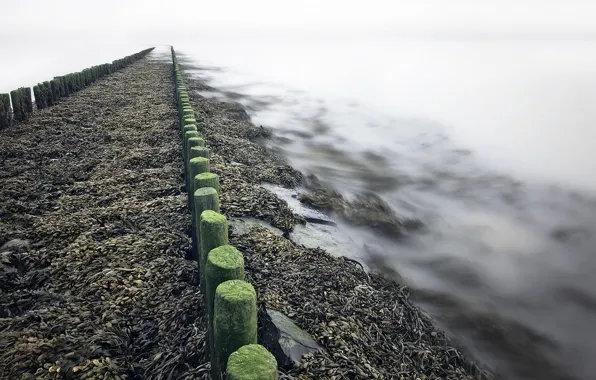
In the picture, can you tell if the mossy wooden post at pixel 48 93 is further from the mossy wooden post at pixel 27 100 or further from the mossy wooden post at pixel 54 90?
the mossy wooden post at pixel 27 100

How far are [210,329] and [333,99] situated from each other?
2398cm

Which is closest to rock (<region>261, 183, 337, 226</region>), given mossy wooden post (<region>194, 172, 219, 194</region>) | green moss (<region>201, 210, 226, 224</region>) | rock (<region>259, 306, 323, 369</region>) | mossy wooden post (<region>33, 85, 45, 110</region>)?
mossy wooden post (<region>194, 172, 219, 194</region>)

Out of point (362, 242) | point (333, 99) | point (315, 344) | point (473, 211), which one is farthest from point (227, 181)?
point (333, 99)

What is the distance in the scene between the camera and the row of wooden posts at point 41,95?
32.2 ft

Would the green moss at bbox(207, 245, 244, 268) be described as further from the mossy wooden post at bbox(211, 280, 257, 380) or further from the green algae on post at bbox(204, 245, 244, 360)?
the mossy wooden post at bbox(211, 280, 257, 380)

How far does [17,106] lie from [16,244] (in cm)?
793

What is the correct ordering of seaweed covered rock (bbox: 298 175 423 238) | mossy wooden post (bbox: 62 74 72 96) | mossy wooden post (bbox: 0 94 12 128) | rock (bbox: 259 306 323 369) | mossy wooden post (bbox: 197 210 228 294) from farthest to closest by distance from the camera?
mossy wooden post (bbox: 62 74 72 96)
mossy wooden post (bbox: 0 94 12 128)
seaweed covered rock (bbox: 298 175 423 238)
rock (bbox: 259 306 323 369)
mossy wooden post (bbox: 197 210 228 294)

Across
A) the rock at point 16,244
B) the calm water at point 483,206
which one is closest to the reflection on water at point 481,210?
the calm water at point 483,206

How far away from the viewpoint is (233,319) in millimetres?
2010

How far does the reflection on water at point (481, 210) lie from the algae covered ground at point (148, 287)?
4.19ft

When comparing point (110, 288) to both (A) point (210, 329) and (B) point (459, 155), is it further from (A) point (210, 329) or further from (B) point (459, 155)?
(B) point (459, 155)

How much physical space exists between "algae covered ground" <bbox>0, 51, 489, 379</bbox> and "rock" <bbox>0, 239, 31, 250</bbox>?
0.02m

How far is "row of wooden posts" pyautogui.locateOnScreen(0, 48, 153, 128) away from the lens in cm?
980

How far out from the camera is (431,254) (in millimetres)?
6973
